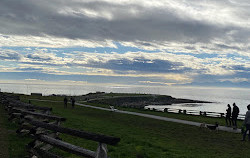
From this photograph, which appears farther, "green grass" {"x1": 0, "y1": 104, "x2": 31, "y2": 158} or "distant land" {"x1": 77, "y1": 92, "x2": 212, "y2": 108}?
"distant land" {"x1": 77, "y1": 92, "x2": 212, "y2": 108}

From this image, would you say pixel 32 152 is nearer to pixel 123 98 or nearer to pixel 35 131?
pixel 35 131

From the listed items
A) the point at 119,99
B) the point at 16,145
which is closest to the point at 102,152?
the point at 16,145

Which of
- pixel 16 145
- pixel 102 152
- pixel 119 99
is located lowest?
pixel 119 99

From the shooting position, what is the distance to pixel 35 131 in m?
8.88

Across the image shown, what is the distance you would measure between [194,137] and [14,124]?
1491 centimetres

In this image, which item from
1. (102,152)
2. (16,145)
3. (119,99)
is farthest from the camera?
(119,99)

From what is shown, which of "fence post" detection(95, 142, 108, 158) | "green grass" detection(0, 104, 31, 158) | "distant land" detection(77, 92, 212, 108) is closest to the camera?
"fence post" detection(95, 142, 108, 158)

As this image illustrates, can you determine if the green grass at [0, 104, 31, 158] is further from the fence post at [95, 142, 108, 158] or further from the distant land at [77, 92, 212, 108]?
the distant land at [77, 92, 212, 108]

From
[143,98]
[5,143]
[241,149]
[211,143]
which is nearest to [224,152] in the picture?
[241,149]

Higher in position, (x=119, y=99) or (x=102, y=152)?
(x=102, y=152)

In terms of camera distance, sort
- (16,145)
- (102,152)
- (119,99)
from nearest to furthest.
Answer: (102,152)
(16,145)
(119,99)

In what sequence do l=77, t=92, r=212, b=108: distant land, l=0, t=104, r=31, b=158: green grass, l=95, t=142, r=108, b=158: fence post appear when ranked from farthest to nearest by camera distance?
l=77, t=92, r=212, b=108: distant land, l=0, t=104, r=31, b=158: green grass, l=95, t=142, r=108, b=158: fence post

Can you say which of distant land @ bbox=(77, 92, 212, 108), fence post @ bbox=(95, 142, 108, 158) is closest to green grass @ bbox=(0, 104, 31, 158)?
fence post @ bbox=(95, 142, 108, 158)

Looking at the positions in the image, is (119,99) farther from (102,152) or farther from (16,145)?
(102,152)
